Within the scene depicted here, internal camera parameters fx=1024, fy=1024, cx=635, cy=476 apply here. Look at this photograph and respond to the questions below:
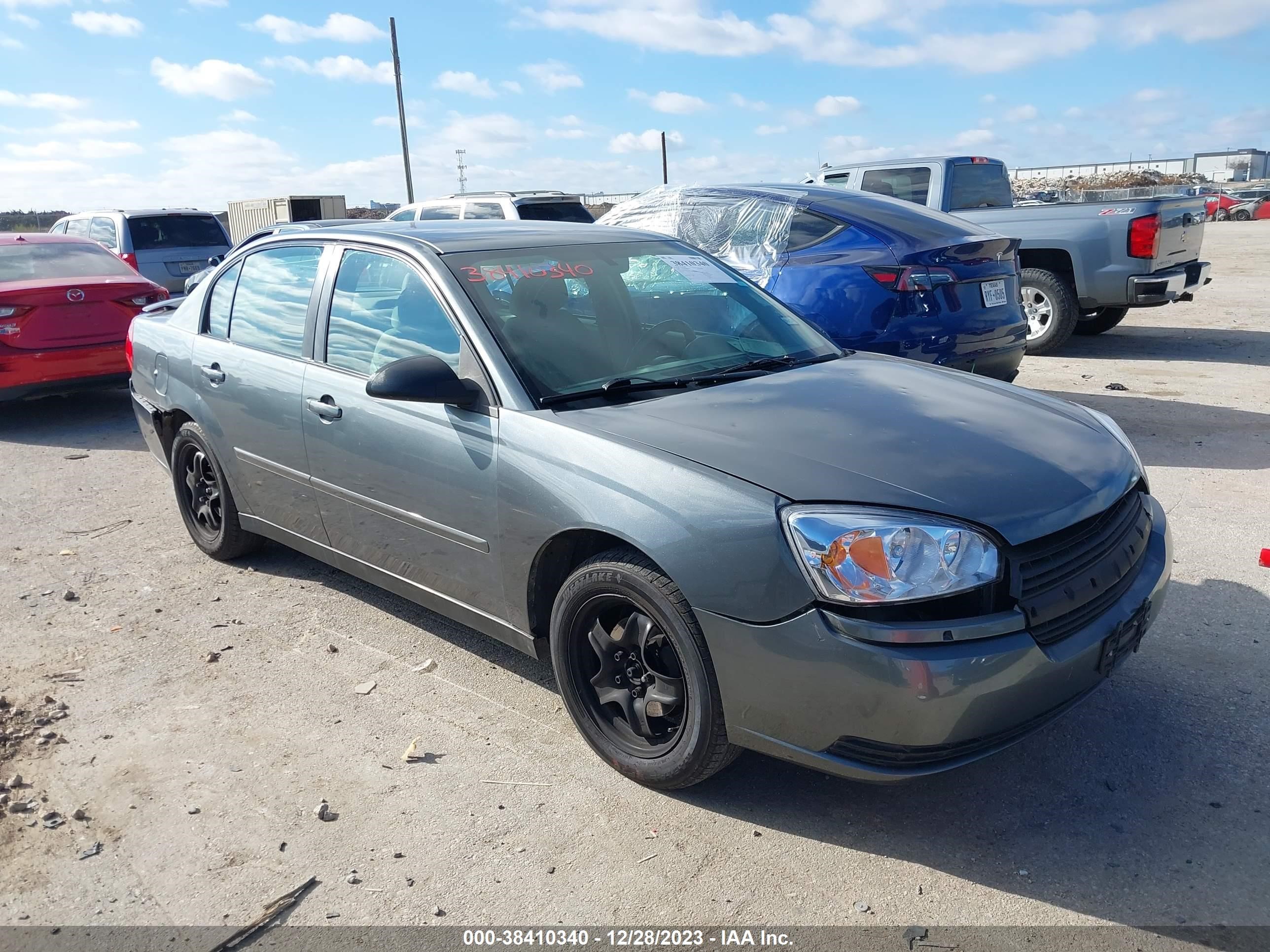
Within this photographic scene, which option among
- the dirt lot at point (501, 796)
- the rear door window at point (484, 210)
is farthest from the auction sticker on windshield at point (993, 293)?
the rear door window at point (484, 210)

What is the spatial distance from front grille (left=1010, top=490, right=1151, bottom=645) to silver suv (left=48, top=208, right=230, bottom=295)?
14070 mm

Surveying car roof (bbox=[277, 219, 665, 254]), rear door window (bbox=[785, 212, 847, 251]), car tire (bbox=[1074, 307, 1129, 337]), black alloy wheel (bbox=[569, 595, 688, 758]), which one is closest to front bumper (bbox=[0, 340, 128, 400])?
car roof (bbox=[277, 219, 665, 254])

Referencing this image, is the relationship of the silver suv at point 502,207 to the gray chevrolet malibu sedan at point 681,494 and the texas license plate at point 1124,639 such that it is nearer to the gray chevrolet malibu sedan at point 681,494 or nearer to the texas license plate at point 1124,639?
the gray chevrolet malibu sedan at point 681,494

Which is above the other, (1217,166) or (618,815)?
(1217,166)

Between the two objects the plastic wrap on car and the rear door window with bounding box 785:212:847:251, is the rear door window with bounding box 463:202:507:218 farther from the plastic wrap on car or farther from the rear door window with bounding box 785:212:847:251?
the rear door window with bounding box 785:212:847:251

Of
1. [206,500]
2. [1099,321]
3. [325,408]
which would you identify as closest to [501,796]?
[325,408]

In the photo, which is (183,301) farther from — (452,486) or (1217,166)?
(1217,166)

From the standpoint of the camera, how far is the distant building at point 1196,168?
208 ft

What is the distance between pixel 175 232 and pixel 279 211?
1364 cm

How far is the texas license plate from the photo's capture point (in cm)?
281

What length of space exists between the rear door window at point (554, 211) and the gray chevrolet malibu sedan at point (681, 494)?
33.8 feet

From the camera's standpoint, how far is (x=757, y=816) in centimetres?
296

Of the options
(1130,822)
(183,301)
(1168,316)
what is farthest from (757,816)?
(1168,316)

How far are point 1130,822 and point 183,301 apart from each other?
4.87m
